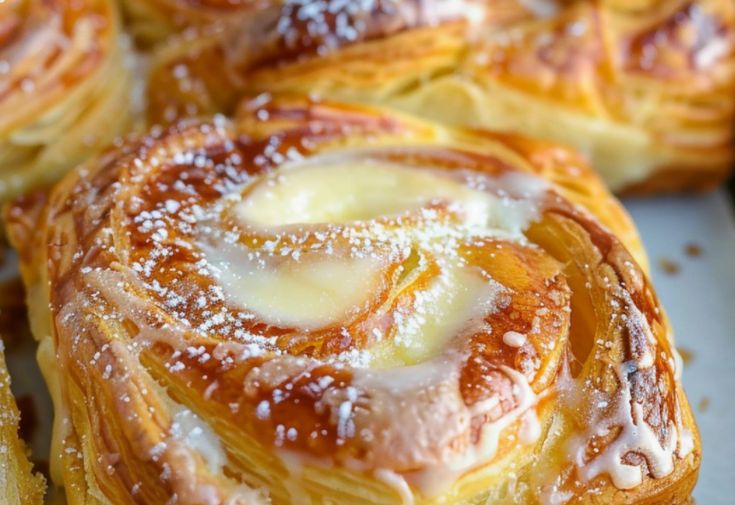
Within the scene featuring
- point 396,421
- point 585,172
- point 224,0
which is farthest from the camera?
point 224,0

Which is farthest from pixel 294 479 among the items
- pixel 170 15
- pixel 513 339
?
pixel 170 15

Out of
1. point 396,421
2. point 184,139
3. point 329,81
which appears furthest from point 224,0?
point 396,421

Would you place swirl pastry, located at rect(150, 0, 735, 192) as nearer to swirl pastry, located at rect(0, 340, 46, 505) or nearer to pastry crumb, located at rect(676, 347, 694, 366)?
pastry crumb, located at rect(676, 347, 694, 366)

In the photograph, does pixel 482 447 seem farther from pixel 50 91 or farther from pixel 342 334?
pixel 50 91

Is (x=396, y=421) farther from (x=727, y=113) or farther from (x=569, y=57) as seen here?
(x=727, y=113)

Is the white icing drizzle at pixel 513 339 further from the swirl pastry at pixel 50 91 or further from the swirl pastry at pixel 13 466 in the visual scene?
the swirl pastry at pixel 50 91

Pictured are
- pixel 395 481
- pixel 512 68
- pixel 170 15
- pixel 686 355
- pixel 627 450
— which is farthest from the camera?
pixel 170 15
